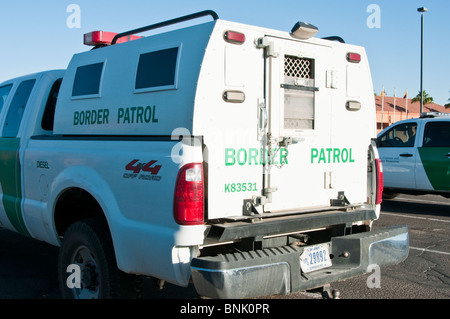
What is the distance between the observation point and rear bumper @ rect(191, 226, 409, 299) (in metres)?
3.32

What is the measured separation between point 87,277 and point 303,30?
2.66m

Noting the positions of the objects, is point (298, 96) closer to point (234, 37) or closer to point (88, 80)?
point (234, 37)

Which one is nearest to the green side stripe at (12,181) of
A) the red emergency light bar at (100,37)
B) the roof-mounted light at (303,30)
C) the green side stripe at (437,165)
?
the red emergency light bar at (100,37)

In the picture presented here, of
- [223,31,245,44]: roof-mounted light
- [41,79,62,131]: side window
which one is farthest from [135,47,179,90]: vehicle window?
[41,79,62,131]: side window

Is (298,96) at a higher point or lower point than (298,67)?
lower

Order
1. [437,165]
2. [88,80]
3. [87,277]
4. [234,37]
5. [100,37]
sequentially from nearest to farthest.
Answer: [234,37] < [87,277] < [88,80] < [100,37] < [437,165]

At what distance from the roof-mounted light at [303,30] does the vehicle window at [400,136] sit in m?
6.86

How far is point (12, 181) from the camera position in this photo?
5.37 metres

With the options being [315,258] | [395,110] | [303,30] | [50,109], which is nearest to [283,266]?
[315,258]

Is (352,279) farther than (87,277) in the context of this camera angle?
Yes

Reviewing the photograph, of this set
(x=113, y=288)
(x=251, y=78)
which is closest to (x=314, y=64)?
(x=251, y=78)

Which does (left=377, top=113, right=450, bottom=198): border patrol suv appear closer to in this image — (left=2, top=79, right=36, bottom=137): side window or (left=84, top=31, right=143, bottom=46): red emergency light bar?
(left=84, top=31, right=143, bottom=46): red emergency light bar

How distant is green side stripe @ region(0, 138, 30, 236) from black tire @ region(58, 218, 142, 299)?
1.21 metres

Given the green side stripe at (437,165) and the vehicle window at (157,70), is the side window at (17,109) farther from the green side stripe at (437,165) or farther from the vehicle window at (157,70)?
the green side stripe at (437,165)
